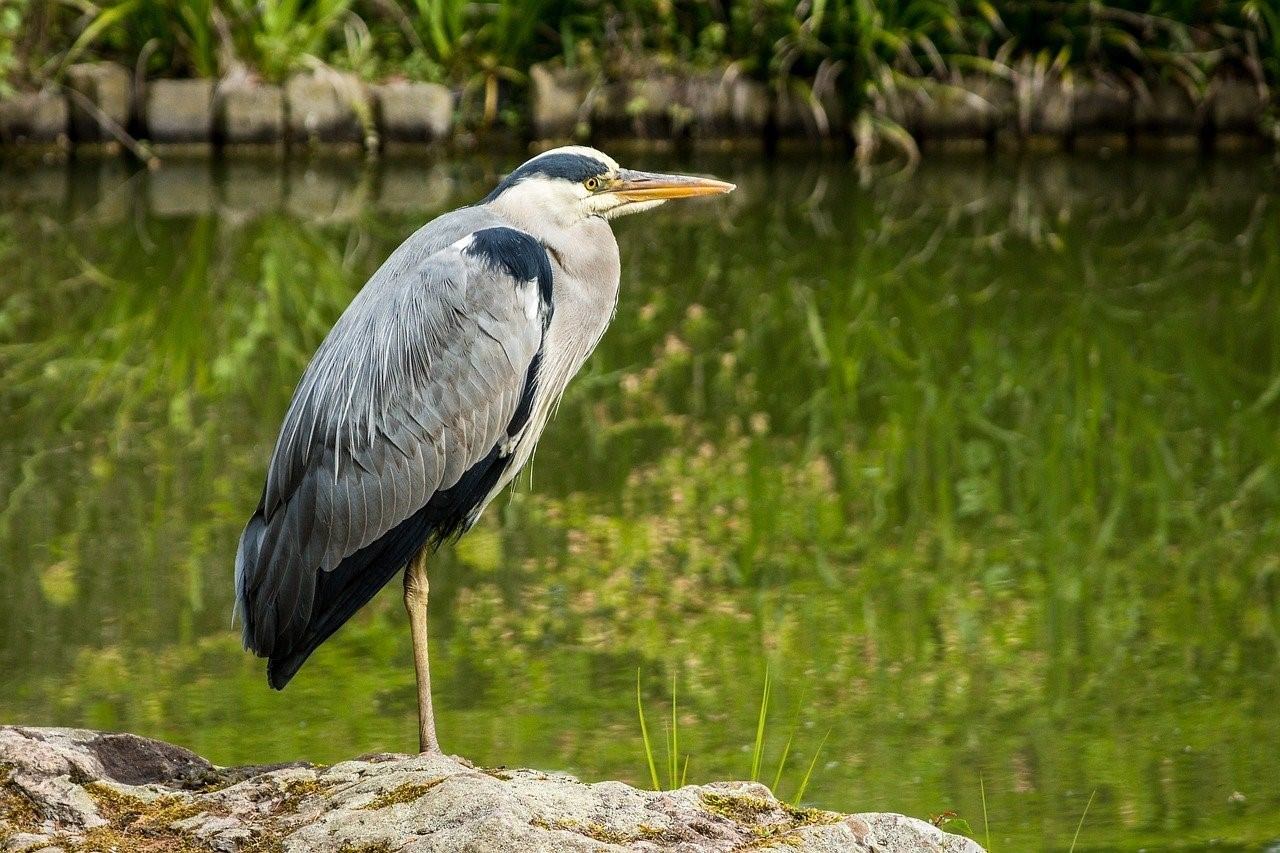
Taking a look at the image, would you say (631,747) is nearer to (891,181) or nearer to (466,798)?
(466,798)

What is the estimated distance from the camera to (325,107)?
1298cm

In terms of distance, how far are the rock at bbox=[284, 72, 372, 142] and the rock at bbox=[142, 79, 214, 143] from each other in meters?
0.59

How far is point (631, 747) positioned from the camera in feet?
14.6

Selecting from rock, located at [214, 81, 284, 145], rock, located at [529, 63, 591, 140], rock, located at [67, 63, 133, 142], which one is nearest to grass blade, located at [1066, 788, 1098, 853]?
rock, located at [529, 63, 591, 140]

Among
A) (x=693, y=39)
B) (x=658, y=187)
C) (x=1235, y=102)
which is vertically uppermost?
(x=693, y=39)

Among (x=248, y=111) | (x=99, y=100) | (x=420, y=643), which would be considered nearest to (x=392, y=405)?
(x=420, y=643)

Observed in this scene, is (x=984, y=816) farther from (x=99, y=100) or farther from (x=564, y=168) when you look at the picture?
(x=99, y=100)

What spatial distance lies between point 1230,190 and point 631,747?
8551 mm

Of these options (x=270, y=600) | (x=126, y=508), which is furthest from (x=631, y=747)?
(x=126, y=508)

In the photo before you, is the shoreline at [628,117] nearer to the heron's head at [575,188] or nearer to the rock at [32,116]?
the rock at [32,116]

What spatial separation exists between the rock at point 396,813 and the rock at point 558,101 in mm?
10238

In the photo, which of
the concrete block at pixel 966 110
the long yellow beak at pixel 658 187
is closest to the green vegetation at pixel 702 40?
the concrete block at pixel 966 110

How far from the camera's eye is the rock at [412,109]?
43.0ft

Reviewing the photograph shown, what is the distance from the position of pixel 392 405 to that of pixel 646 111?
9508 mm
